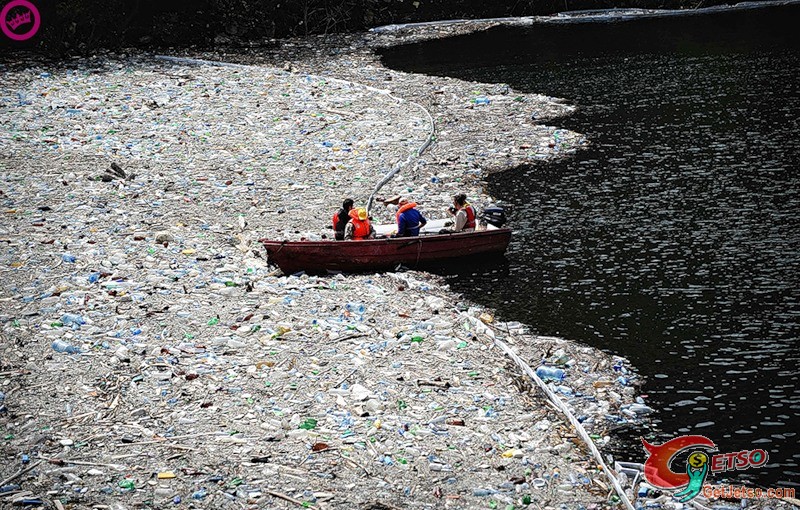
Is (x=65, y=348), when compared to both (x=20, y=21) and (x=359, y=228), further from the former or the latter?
(x=20, y=21)

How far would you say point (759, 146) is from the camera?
971 inches

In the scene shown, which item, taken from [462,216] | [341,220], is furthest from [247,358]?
[462,216]

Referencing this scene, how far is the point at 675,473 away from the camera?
11.1 metres

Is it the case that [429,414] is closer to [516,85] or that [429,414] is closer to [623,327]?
[623,327]

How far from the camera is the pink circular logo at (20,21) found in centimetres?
3994

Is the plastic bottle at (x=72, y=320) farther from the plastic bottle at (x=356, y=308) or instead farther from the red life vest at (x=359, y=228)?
the red life vest at (x=359, y=228)

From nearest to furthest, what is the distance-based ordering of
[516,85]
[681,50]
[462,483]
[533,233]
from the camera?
1. [462,483]
2. [533,233]
3. [516,85]
4. [681,50]

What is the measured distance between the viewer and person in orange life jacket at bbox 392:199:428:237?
18.0 m

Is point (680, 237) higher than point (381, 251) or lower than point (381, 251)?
lower

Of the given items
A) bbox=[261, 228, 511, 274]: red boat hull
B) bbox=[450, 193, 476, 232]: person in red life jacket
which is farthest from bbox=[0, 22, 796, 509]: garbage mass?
bbox=[450, 193, 476, 232]: person in red life jacket

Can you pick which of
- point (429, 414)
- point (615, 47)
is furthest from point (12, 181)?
point (615, 47)

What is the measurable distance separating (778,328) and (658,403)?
3.41 metres

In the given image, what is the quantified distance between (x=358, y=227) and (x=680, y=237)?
Result: 7242 millimetres

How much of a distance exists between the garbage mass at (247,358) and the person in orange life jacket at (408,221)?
2.95 feet
